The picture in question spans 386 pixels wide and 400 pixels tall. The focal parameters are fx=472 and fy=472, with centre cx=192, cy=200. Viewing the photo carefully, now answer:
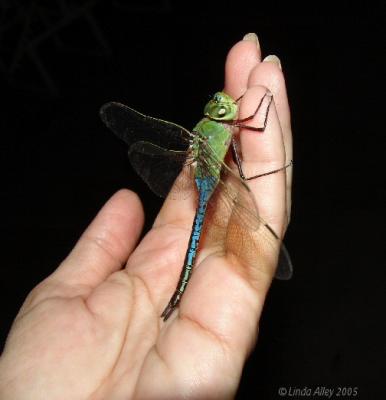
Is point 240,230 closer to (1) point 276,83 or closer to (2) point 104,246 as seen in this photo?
(1) point 276,83

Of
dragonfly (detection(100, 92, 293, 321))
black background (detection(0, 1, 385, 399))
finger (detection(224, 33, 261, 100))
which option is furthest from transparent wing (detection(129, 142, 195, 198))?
black background (detection(0, 1, 385, 399))

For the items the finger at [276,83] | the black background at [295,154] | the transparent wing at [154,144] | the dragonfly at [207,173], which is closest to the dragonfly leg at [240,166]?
the dragonfly at [207,173]

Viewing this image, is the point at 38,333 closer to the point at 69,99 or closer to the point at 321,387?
the point at 321,387

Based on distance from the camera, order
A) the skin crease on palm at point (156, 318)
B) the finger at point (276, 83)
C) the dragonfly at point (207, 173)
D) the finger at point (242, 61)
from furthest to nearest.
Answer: the finger at point (242, 61), the finger at point (276, 83), the dragonfly at point (207, 173), the skin crease on palm at point (156, 318)

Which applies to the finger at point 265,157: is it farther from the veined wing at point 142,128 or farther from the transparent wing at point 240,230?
the veined wing at point 142,128

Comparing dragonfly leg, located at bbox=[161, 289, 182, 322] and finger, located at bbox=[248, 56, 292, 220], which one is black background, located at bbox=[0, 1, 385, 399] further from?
finger, located at bbox=[248, 56, 292, 220]

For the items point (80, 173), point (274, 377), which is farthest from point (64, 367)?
point (80, 173)
